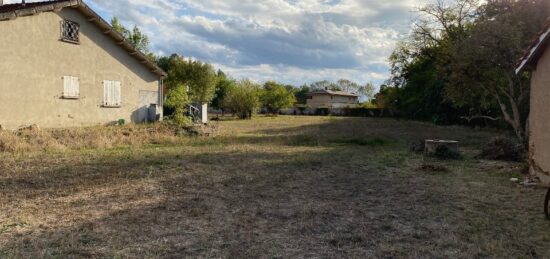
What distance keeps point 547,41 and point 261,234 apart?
7.86 meters

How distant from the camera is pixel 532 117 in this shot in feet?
34.7

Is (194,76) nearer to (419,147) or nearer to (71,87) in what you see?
(71,87)

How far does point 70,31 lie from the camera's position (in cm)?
1892

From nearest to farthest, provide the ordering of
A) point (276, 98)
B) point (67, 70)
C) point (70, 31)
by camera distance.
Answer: point (67, 70), point (70, 31), point (276, 98)

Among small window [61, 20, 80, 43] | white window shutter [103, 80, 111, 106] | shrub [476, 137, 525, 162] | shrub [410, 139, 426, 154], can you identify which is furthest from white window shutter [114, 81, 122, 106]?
shrub [476, 137, 525, 162]

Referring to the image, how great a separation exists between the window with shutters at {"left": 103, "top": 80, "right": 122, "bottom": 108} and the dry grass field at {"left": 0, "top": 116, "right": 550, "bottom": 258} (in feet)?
27.1

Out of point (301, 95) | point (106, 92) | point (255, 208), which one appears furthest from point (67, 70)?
Result: point (301, 95)

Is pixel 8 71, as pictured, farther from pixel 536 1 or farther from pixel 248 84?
pixel 248 84

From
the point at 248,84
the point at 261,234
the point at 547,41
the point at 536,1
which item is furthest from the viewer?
the point at 248,84

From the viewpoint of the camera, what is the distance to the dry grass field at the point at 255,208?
5023mm

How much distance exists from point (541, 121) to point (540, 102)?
0.45 meters

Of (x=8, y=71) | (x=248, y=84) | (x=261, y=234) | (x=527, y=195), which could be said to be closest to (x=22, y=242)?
(x=261, y=234)

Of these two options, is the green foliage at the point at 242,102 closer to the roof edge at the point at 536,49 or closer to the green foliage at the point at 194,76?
the green foliage at the point at 194,76

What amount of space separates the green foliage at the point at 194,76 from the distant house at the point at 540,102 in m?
34.3
